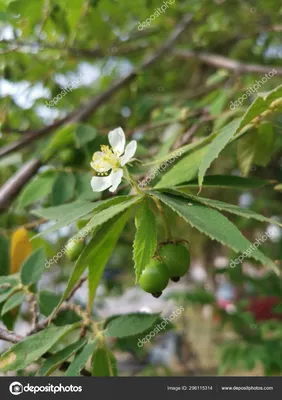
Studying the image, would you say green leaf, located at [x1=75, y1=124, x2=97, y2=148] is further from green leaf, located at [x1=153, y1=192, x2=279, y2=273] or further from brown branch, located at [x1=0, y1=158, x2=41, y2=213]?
green leaf, located at [x1=153, y1=192, x2=279, y2=273]

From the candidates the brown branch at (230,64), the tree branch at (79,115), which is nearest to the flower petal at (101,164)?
the tree branch at (79,115)

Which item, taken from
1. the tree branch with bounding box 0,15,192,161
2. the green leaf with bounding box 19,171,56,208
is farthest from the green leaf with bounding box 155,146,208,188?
the tree branch with bounding box 0,15,192,161

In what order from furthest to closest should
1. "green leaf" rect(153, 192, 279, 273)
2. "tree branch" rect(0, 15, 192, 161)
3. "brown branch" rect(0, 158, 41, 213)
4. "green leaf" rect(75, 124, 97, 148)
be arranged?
"tree branch" rect(0, 15, 192, 161), "brown branch" rect(0, 158, 41, 213), "green leaf" rect(75, 124, 97, 148), "green leaf" rect(153, 192, 279, 273)

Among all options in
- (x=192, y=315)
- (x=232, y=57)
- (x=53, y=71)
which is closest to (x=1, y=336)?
(x=53, y=71)
